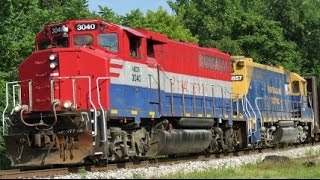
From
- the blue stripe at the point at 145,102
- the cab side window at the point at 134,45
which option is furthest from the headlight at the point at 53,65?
the cab side window at the point at 134,45

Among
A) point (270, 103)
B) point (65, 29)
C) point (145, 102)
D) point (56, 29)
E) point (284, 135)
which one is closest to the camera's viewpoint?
point (65, 29)

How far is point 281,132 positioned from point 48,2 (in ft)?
58.0

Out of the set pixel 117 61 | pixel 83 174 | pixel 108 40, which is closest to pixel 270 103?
pixel 108 40

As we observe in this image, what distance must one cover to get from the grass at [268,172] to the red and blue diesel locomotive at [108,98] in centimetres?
270

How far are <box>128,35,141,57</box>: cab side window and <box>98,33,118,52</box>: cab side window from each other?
0.56 metres

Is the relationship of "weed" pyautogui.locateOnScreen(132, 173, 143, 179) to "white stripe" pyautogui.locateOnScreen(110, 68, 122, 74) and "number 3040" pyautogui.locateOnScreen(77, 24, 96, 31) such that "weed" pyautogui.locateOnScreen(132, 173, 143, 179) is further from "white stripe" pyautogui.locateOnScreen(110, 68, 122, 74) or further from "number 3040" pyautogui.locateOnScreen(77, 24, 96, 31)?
"number 3040" pyautogui.locateOnScreen(77, 24, 96, 31)

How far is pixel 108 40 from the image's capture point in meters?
15.4

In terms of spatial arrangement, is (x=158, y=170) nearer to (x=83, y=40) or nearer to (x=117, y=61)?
(x=117, y=61)

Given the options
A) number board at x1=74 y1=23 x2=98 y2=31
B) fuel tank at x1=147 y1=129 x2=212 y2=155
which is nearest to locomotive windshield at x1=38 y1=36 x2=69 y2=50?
number board at x1=74 y1=23 x2=98 y2=31

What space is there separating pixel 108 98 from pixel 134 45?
2148mm

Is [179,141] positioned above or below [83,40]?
below

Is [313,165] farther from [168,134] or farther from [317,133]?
[317,133]

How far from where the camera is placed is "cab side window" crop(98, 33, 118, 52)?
15383 millimetres

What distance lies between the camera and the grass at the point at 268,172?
1195 cm
